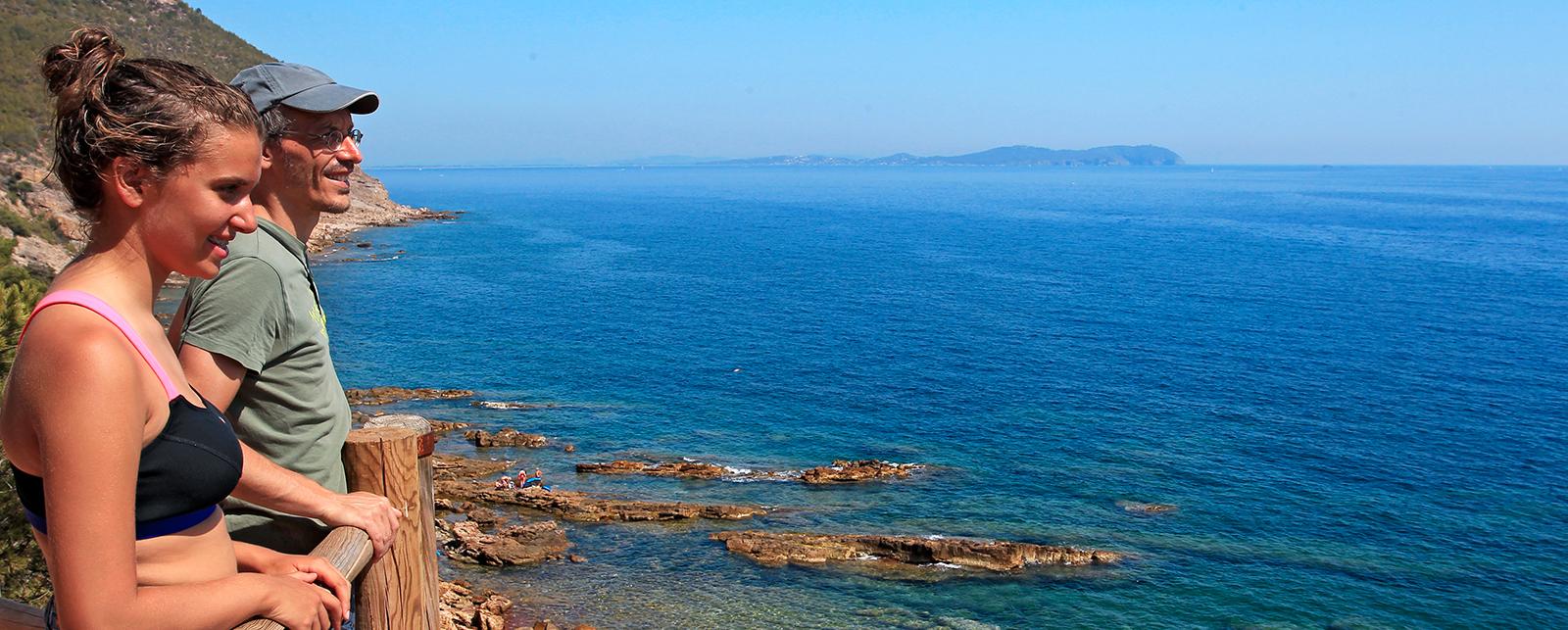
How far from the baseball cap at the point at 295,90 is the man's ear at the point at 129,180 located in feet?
5.17

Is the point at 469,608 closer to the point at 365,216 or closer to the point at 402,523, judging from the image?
the point at 402,523

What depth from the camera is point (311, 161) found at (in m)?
4.38

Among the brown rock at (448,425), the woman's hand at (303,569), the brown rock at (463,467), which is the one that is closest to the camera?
the woman's hand at (303,569)

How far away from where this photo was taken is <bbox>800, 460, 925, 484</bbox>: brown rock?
33.4m

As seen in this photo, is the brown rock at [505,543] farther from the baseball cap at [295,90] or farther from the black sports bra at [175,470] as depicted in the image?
the black sports bra at [175,470]

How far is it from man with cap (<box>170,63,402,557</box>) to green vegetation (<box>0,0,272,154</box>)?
43.8 m

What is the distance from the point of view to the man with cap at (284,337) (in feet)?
12.2

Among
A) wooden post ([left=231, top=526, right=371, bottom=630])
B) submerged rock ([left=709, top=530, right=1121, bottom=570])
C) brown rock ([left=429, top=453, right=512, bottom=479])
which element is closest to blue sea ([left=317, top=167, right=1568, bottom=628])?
submerged rock ([left=709, top=530, right=1121, bottom=570])

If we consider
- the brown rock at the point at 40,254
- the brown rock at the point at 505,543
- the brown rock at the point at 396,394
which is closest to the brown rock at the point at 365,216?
the brown rock at the point at 40,254

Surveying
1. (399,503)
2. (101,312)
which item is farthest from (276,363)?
(101,312)

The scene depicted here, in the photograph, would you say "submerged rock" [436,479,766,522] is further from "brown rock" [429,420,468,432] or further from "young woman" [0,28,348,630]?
"young woman" [0,28,348,630]

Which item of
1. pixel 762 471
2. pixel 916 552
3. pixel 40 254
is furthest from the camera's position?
pixel 40 254

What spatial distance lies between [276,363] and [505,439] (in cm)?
3302

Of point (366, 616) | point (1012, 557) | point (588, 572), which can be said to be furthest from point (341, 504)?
point (1012, 557)
